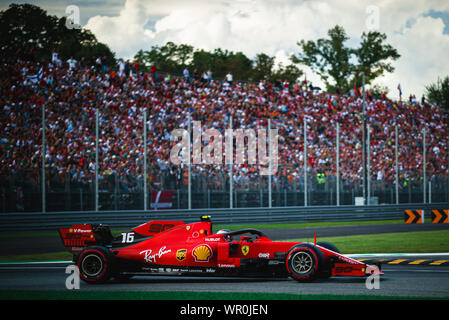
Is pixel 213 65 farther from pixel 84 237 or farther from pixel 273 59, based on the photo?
pixel 84 237

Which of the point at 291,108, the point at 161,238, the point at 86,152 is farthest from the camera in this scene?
the point at 291,108

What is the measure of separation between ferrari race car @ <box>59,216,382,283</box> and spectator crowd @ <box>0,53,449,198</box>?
38.3 ft

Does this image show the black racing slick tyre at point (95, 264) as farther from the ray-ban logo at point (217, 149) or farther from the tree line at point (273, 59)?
the tree line at point (273, 59)

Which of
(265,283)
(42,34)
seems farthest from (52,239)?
(42,34)

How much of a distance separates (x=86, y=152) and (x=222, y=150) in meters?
7.11

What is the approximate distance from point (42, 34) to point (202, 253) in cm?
4194

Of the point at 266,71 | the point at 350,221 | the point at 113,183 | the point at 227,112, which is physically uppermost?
the point at 266,71

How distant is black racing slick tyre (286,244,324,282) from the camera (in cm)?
912

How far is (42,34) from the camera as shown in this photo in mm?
47531

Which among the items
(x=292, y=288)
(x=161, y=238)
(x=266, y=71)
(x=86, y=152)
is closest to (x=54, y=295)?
(x=161, y=238)

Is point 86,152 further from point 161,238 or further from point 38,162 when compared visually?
point 161,238

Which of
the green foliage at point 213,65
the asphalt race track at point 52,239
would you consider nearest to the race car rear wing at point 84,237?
the asphalt race track at point 52,239

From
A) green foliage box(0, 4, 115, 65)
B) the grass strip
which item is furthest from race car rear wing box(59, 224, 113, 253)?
green foliage box(0, 4, 115, 65)

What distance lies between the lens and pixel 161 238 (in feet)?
33.7
